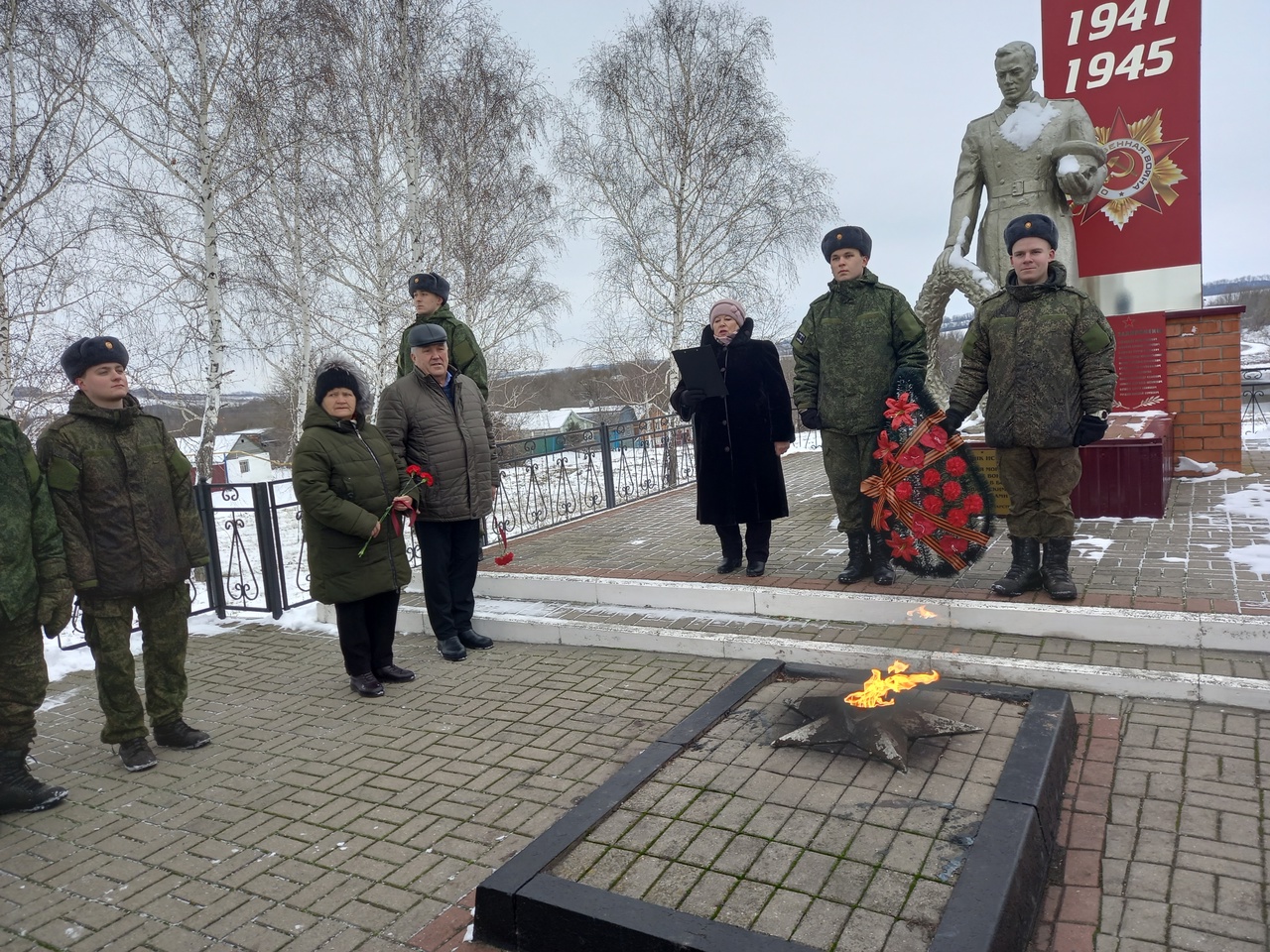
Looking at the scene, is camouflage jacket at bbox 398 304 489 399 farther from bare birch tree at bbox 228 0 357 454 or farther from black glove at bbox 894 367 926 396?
bare birch tree at bbox 228 0 357 454

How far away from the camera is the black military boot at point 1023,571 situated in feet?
15.8

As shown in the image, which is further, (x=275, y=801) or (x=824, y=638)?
(x=824, y=638)

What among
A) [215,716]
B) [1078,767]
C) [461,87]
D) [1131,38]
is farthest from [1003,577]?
[461,87]

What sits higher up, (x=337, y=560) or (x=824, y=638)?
(x=337, y=560)

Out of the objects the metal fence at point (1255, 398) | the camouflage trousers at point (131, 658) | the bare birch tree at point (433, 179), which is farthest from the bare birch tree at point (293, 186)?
the metal fence at point (1255, 398)

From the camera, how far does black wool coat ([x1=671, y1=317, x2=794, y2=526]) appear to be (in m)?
5.63

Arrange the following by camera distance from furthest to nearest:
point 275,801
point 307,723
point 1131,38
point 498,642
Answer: point 1131,38, point 498,642, point 307,723, point 275,801

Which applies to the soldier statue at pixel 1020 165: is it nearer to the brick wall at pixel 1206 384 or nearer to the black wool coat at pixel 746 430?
the brick wall at pixel 1206 384

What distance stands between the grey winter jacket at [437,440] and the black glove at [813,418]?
1.98m

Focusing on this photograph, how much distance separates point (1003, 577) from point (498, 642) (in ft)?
10.3

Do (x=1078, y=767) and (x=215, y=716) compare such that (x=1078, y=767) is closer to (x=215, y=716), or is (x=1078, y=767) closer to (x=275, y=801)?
(x=275, y=801)

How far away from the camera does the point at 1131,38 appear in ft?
26.5

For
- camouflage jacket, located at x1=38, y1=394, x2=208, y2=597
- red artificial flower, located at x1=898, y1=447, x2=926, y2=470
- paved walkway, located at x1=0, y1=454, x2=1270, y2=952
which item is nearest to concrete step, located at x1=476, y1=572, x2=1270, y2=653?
paved walkway, located at x1=0, y1=454, x2=1270, y2=952

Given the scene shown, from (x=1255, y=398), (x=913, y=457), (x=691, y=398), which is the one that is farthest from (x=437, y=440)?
(x=1255, y=398)
